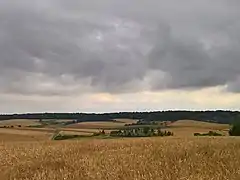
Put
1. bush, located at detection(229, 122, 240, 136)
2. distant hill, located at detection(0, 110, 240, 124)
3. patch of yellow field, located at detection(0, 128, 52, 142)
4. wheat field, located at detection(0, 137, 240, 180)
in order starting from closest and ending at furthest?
wheat field, located at detection(0, 137, 240, 180) < bush, located at detection(229, 122, 240, 136) < patch of yellow field, located at detection(0, 128, 52, 142) < distant hill, located at detection(0, 110, 240, 124)

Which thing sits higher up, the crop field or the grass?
the grass

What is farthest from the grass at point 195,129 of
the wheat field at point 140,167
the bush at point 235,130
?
the wheat field at point 140,167

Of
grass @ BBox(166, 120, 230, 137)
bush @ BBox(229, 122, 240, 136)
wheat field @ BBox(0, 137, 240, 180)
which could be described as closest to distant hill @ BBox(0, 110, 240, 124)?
grass @ BBox(166, 120, 230, 137)

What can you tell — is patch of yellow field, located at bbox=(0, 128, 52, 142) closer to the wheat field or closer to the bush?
the bush

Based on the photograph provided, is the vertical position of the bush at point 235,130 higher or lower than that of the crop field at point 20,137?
higher

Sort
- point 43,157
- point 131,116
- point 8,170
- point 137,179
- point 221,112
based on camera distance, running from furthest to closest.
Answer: point 131,116
point 221,112
point 43,157
point 8,170
point 137,179

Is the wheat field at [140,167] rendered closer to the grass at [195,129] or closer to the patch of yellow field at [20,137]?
the patch of yellow field at [20,137]

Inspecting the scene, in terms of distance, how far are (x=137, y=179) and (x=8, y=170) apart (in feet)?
27.0

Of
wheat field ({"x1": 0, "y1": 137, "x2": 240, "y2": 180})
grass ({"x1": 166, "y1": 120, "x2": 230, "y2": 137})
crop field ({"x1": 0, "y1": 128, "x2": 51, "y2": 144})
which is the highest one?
grass ({"x1": 166, "y1": 120, "x2": 230, "y2": 137})

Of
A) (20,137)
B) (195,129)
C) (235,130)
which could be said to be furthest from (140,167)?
(195,129)

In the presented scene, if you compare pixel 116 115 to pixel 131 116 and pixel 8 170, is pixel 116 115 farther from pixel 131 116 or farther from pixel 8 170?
pixel 8 170

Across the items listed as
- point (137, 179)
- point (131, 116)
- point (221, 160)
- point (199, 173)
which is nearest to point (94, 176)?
point (137, 179)

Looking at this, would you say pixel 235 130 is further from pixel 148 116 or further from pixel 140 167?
pixel 148 116

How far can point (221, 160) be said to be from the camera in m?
18.3
